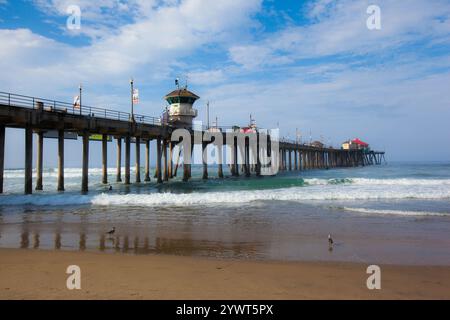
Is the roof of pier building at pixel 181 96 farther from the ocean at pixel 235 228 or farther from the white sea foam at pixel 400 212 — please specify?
the white sea foam at pixel 400 212

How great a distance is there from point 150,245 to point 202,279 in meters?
3.53

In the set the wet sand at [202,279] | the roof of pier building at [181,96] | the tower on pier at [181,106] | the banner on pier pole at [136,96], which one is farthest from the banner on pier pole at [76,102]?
the wet sand at [202,279]

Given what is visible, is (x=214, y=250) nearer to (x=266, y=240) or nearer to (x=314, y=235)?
(x=266, y=240)

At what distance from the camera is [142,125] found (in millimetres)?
30438

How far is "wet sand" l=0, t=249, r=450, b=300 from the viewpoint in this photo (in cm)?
464

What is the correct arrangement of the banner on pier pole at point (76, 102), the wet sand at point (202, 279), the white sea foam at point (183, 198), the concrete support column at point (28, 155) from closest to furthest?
the wet sand at point (202, 279), the white sea foam at point (183, 198), the concrete support column at point (28, 155), the banner on pier pole at point (76, 102)

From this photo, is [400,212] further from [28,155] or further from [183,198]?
[28,155]

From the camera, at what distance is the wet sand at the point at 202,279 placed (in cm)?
464

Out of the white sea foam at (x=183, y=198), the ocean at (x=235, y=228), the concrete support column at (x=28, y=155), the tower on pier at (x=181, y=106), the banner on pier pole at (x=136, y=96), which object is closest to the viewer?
the ocean at (x=235, y=228)

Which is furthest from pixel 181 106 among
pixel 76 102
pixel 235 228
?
pixel 235 228

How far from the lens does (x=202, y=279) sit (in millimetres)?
5387

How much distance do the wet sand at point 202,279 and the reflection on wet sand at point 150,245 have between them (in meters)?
0.78

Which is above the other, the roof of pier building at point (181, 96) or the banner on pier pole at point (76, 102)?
the roof of pier building at point (181, 96)

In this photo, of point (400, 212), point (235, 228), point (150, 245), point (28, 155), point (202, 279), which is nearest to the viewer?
point (202, 279)
